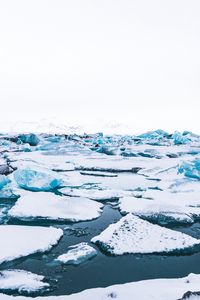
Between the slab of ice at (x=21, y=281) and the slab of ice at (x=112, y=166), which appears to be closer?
the slab of ice at (x=21, y=281)

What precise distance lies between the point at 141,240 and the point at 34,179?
236 centimetres

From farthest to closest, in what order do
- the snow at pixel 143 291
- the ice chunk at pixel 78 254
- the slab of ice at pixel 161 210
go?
the slab of ice at pixel 161 210, the ice chunk at pixel 78 254, the snow at pixel 143 291

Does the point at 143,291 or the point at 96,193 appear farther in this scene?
the point at 96,193

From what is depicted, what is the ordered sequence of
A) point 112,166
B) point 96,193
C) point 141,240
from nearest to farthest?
point 141,240, point 96,193, point 112,166

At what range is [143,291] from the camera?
6.08ft

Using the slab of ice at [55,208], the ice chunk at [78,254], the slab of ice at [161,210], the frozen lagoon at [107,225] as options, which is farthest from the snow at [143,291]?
the slab of ice at [55,208]

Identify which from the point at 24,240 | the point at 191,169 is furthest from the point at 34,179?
the point at 191,169

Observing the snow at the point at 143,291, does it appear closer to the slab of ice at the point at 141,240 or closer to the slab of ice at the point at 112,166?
the slab of ice at the point at 141,240

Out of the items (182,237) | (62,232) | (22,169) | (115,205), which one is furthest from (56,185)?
(182,237)

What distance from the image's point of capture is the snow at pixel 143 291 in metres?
1.77

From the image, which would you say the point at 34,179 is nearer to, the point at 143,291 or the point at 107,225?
the point at 107,225

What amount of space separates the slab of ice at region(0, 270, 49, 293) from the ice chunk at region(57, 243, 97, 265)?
0.97 ft

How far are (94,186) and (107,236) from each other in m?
2.22

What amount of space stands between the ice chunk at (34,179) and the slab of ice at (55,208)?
0.42m
